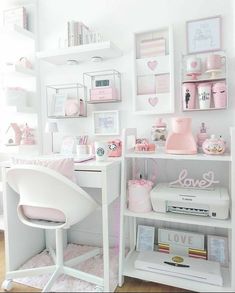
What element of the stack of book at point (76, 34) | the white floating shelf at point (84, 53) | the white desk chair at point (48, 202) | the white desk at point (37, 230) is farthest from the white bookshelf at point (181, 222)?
the stack of book at point (76, 34)

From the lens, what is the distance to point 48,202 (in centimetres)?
137

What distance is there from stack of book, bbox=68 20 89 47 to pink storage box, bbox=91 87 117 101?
36 cm

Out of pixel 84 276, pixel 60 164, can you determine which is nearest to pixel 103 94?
pixel 60 164

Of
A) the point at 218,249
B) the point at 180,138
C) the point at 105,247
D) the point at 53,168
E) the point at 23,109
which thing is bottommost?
the point at 218,249

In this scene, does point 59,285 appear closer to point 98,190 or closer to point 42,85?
point 98,190

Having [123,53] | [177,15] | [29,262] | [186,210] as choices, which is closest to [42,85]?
[123,53]

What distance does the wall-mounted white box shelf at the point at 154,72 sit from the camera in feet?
5.75

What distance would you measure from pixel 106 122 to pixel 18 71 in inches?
31.1

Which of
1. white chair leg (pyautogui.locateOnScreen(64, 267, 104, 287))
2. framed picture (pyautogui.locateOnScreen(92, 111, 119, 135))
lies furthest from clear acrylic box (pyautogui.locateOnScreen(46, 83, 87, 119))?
white chair leg (pyautogui.locateOnScreen(64, 267, 104, 287))

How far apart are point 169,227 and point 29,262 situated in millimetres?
1041

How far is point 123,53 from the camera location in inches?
74.5

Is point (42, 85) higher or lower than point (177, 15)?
lower

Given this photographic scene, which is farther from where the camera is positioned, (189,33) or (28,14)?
(28,14)

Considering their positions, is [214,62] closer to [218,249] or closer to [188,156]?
[188,156]
